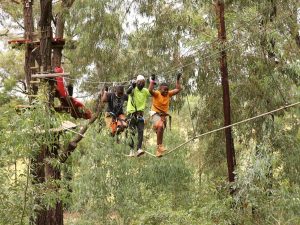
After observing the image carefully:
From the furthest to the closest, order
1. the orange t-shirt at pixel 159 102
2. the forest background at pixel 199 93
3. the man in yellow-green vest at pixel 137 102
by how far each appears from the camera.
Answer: the forest background at pixel 199 93 < the orange t-shirt at pixel 159 102 < the man in yellow-green vest at pixel 137 102

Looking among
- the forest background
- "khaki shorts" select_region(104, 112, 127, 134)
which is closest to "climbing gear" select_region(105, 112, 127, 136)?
"khaki shorts" select_region(104, 112, 127, 134)

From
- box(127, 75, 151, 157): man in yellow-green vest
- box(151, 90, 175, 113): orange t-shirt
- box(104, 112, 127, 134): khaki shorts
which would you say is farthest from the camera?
box(104, 112, 127, 134): khaki shorts

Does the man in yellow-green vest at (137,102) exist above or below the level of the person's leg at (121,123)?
above

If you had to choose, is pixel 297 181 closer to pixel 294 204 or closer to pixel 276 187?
pixel 276 187

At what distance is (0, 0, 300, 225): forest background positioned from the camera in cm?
783

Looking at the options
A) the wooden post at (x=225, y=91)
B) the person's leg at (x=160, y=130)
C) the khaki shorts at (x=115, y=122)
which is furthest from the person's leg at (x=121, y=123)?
the wooden post at (x=225, y=91)

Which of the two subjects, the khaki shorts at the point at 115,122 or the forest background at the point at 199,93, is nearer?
the khaki shorts at the point at 115,122

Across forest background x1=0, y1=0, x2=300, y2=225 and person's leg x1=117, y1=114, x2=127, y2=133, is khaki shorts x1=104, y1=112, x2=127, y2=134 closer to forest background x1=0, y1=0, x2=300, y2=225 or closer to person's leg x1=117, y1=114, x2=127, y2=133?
person's leg x1=117, y1=114, x2=127, y2=133

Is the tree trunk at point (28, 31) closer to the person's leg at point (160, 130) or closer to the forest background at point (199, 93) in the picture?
the forest background at point (199, 93)

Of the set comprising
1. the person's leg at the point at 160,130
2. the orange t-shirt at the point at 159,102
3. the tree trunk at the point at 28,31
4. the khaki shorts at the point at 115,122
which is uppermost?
the tree trunk at the point at 28,31

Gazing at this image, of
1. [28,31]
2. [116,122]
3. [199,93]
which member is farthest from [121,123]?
[28,31]

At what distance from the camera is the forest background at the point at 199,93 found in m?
7.83

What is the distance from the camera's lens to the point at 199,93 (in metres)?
9.51

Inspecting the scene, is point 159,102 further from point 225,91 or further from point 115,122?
point 225,91
